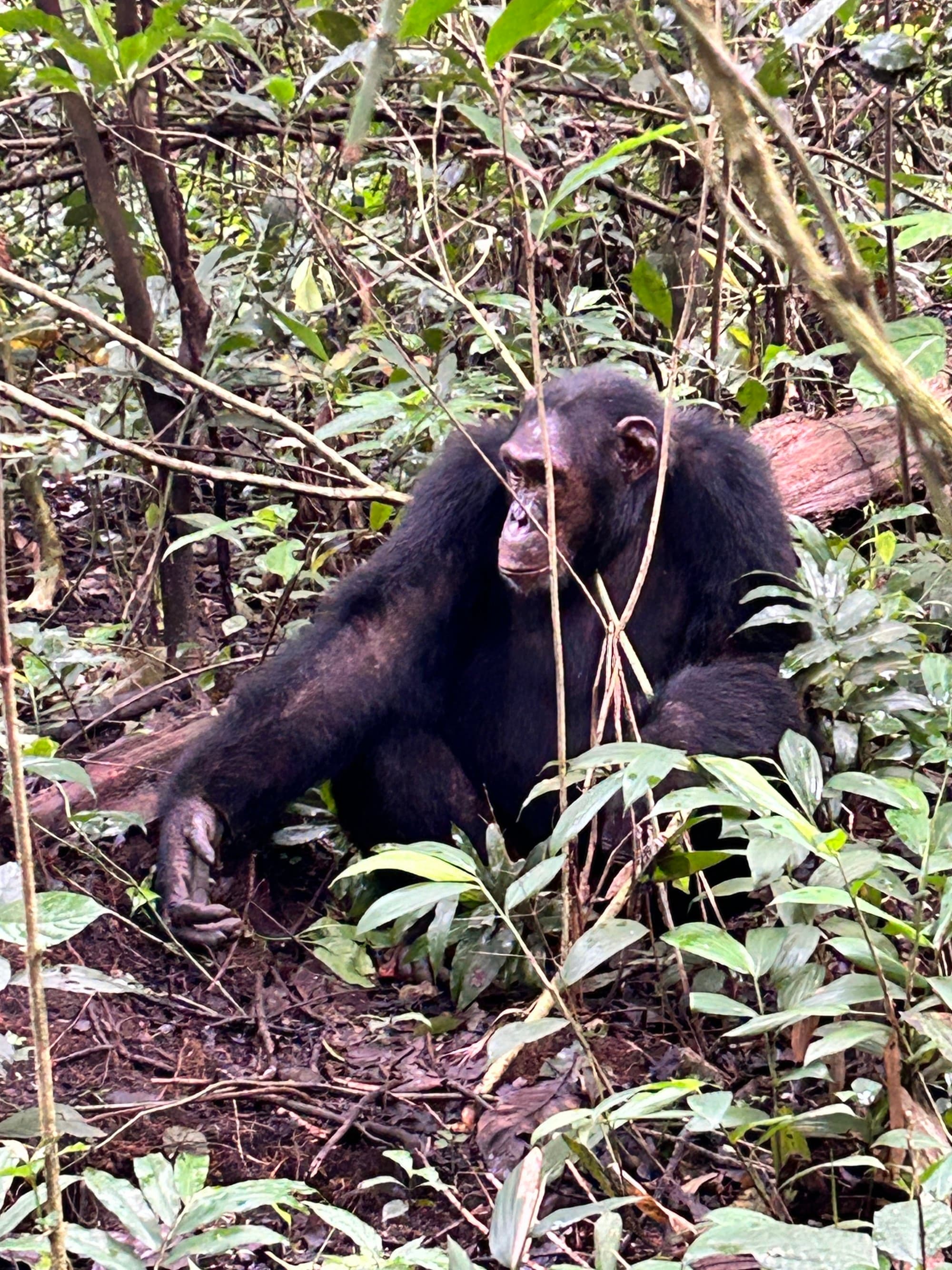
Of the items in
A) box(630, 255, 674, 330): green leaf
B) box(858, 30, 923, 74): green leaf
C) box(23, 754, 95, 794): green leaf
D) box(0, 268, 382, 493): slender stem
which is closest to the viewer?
box(23, 754, 95, 794): green leaf

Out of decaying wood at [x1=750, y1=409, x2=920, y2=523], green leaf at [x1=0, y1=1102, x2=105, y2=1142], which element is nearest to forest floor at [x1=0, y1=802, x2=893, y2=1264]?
green leaf at [x1=0, y1=1102, x2=105, y2=1142]

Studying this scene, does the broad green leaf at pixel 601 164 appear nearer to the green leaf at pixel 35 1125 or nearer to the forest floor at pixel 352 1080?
the forest floor at pixel 352 1080

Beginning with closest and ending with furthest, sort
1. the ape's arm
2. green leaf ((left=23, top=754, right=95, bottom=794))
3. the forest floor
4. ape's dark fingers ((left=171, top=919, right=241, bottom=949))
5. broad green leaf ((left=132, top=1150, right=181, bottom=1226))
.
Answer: broad green leaf ((left=132, top=1150, right=181, bottom=1226)) < the forest floor < green leaf ((left=23, top=754, right=95, bottom=794)) < ape's dark fingers ((left=171, top=919, right=241, bottom=949)) < the ape's arm

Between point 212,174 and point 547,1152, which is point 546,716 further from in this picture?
point 212,174

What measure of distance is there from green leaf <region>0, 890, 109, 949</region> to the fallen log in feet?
7.54

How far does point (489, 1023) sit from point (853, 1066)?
3.55ft

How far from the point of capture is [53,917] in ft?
7.34

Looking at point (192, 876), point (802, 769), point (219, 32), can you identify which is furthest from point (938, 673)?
point (219, 32)

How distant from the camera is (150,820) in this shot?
4.30 meters

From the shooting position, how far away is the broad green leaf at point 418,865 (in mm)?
2365

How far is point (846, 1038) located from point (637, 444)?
2505 mm

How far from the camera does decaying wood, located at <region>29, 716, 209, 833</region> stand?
430cm

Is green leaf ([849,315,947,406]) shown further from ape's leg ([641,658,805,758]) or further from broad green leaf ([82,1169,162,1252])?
broad green leaf ([82,1169,162,1252])

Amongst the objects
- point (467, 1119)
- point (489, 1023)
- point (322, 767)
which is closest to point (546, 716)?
point (322, 767)
